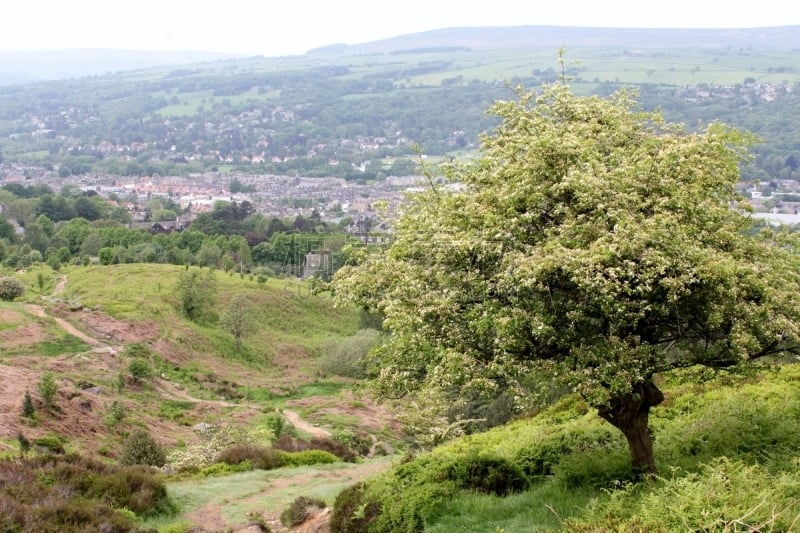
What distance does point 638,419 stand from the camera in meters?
12.8

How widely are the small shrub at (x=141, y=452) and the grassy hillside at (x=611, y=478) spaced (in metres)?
12.0

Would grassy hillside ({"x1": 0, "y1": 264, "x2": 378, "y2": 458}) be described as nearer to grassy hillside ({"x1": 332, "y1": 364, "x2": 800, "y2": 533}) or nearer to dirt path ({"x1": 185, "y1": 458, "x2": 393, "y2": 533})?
dirt path ({"x1": 185, "y1": 458, "x2": 393, "y2": 533})

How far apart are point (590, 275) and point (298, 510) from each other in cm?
837

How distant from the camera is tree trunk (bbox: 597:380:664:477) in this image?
12.7 m

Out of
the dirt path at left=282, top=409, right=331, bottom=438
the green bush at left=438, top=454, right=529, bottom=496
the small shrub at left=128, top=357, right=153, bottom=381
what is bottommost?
the dirt path at left=282, top=409, right=331, bottom=438

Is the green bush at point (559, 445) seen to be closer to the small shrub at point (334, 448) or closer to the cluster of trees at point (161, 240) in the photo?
the small shrub at point (334, 448)

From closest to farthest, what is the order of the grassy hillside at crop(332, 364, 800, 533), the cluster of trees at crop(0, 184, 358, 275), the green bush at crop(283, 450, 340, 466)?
1. the grassy hillside at crop(332, 364, 800, 533)
2. the green bush at crop(283, 450, 340, 466)
3. the cluster of trees at crop(0, 184, 358, 275)

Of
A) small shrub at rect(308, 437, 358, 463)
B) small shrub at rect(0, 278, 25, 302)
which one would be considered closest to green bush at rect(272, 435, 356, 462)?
small shrub at rect(308, 437, 358, 463)

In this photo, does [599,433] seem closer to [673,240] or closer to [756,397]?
[756,397]

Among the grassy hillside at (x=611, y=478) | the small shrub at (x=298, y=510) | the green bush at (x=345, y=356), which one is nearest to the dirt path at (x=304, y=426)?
the green bush at (x=345, y=356)

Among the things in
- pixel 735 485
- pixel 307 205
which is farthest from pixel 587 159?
pixel 307 205

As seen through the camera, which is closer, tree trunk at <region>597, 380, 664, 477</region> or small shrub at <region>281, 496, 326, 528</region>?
tree trunk at <region>597, 380, 664, 477</region>

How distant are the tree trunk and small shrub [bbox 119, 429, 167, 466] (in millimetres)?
17126

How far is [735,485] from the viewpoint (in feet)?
31.3
